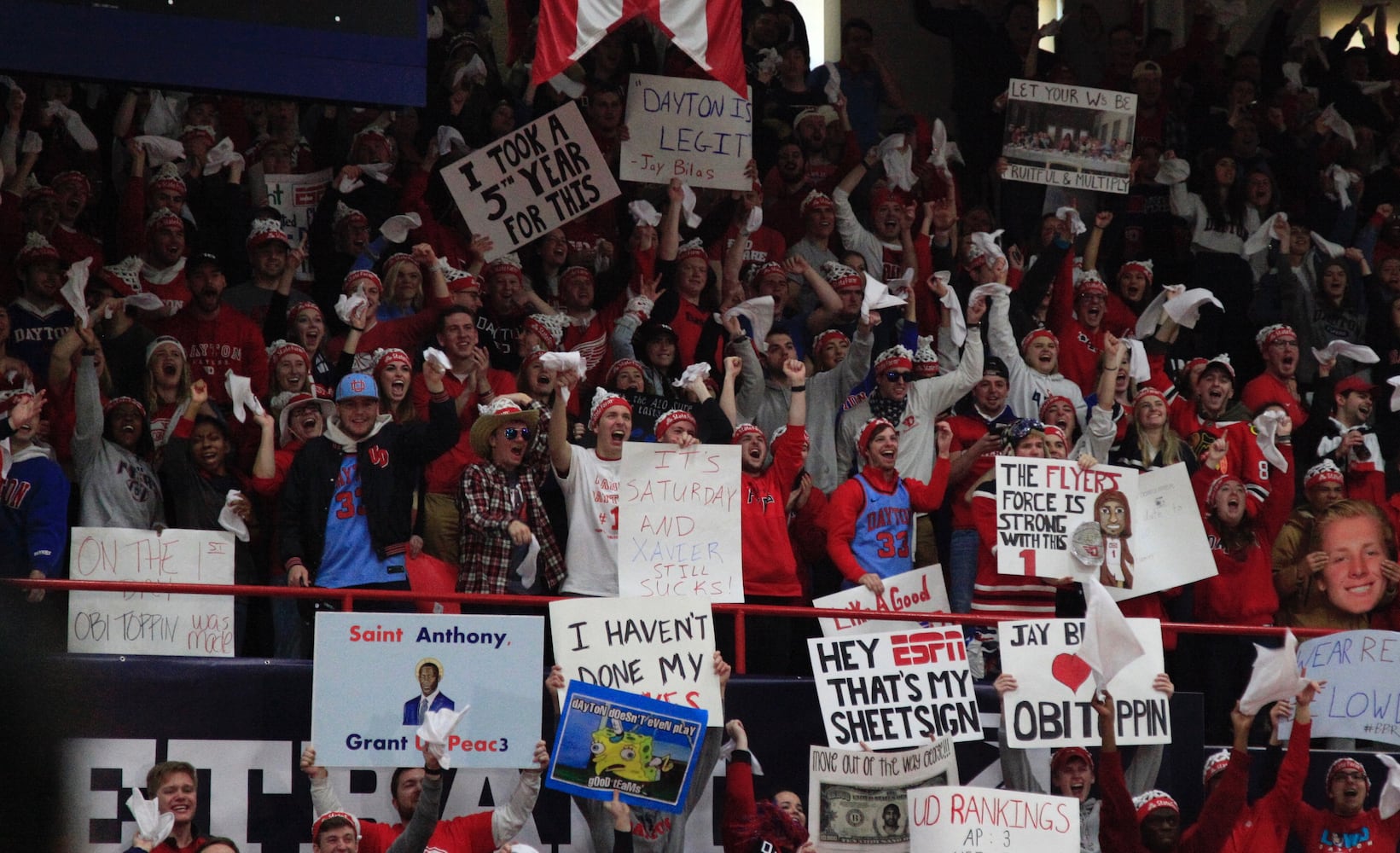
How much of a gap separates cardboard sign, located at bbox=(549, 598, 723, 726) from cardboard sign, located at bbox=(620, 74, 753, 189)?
4.13m

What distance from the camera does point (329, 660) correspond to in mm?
8336

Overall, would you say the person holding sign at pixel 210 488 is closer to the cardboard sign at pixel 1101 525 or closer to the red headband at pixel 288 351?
the red headband at pixel 288 351

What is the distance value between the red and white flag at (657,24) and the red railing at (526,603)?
2.99 meters

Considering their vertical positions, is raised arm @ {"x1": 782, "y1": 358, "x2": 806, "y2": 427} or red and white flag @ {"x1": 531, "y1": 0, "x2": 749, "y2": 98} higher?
red and white flag @ {"x1": 531, "y1": 0, "x2": 749, "y2": 98}

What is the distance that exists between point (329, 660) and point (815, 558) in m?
2.91

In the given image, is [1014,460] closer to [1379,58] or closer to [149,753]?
[149,753]

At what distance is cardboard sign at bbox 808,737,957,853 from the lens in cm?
911

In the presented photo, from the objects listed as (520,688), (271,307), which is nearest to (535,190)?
(271,307)

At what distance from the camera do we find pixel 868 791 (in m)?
9.18

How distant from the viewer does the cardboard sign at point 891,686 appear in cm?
923

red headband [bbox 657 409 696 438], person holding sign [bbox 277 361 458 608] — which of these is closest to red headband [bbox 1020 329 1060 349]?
red headband [bbox 657 409 696 438]

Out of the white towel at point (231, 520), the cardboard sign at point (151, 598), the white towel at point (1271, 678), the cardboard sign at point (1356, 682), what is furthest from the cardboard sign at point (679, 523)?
the cardboard sign at point (1356, 682)

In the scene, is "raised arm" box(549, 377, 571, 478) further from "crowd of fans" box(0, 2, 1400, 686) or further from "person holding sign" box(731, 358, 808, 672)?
"person holding sign" box(731, 358, 808, 672)

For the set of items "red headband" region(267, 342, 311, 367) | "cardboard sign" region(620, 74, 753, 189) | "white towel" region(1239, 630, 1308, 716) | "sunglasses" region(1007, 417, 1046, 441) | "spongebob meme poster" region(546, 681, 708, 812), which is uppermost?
"cardboard sign" region(620, 74, 753, 189)
